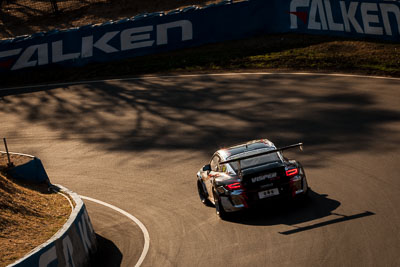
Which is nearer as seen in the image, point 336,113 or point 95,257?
point 95,257

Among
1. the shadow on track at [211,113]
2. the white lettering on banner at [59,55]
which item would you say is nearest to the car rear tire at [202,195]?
the shadow on track at [211,113]

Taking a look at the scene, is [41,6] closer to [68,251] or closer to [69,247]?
[69,247]

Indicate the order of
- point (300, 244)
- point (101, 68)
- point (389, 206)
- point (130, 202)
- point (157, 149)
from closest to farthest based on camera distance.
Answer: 1. point (300, 244)
2. point (389, 206)
3. point (130, 202)
4. point (157, 149)
5. point (101, 68)

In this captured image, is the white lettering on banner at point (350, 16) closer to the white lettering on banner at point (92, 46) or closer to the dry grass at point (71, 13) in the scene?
the white lettering on banner at point (92, 46)

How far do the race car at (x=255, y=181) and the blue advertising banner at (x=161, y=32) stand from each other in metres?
16.9

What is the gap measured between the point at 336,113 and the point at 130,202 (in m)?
8.28

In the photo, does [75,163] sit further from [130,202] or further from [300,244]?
[300,244]

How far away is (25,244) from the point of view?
11164mm

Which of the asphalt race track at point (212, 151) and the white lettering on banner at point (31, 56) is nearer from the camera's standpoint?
the asphalt race track at point (212, 151)

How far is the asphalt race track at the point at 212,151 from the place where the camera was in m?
11.5

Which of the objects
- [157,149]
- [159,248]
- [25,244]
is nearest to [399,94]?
[157,149]

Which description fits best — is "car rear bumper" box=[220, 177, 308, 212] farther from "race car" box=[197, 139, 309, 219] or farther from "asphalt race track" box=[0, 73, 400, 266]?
"asphalt race track" box=[0, 73, 400, 266]

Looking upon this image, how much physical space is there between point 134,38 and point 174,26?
2199 mm

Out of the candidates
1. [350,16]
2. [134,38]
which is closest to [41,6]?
[134,38]
